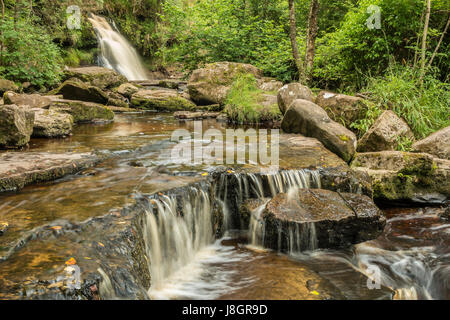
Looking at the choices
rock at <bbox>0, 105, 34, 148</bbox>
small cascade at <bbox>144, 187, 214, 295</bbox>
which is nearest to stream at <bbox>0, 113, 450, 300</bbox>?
small cascade at <bbox>144, 187, 214, 295</bbox>

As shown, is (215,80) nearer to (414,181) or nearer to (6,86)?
(6,86)

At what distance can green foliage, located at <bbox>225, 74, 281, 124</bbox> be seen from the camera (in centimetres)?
921

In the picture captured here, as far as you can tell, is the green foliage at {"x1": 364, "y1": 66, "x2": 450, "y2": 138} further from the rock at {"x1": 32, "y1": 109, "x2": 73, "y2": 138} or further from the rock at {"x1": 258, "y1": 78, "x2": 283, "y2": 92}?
the rock at {"x1": 32, "y1": 109, "x2": 73, "y2": 138}

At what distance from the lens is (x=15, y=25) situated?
1012cm

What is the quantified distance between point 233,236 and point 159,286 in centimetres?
145

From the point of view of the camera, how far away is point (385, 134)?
19.5 ft

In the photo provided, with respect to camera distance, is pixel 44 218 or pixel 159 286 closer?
pixel 44 218

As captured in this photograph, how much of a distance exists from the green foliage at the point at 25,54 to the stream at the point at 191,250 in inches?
324

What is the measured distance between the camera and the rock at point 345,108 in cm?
687

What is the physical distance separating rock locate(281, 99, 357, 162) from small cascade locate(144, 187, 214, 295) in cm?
308

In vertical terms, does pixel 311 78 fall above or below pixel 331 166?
above
